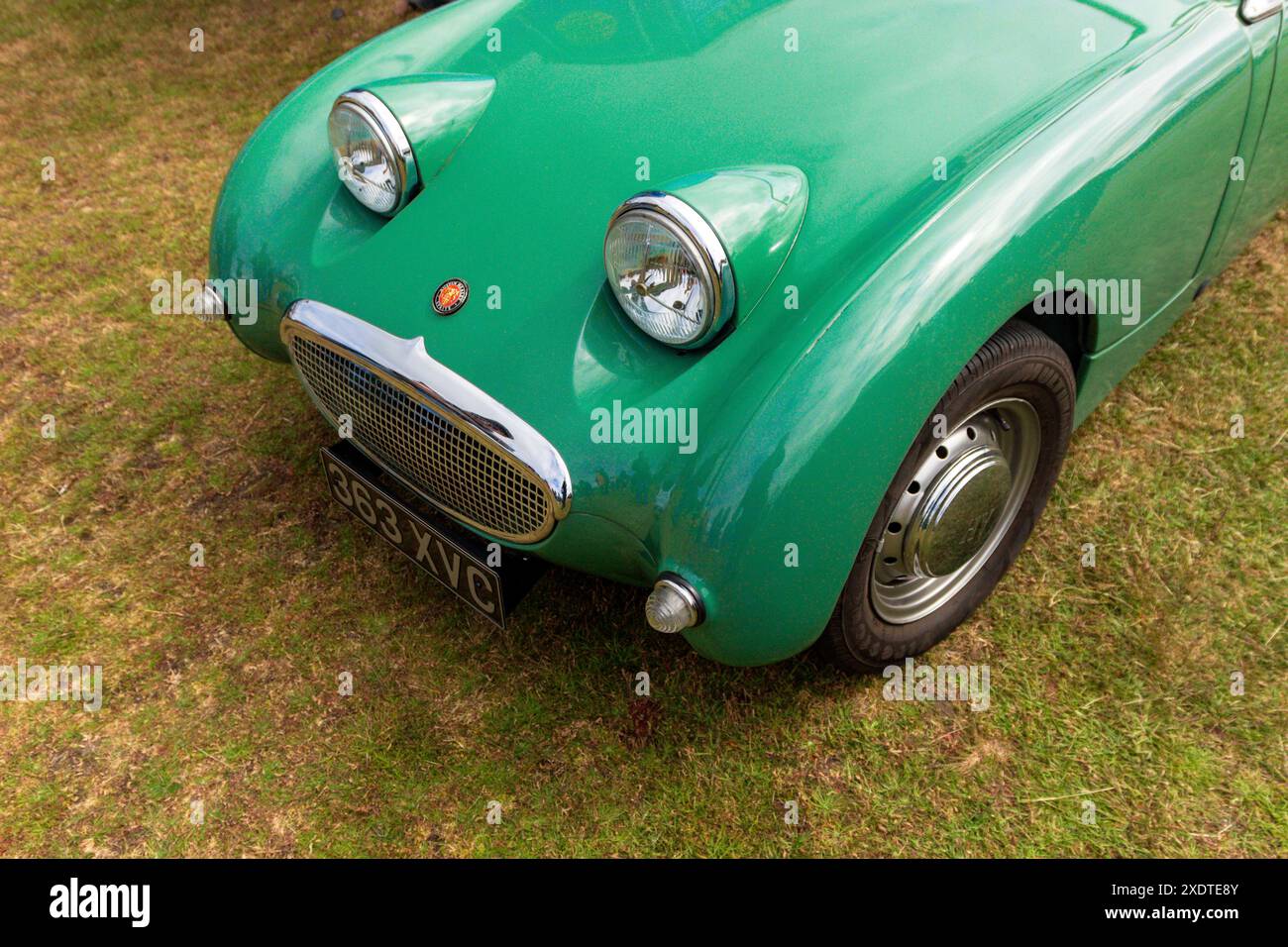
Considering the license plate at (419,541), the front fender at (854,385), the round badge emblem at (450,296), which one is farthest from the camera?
the license plate at (419,541)

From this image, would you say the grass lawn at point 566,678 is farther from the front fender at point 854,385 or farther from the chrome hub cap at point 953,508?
the front fender at point 854,385

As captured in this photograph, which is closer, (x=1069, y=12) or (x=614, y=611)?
(x=1069, y=12)

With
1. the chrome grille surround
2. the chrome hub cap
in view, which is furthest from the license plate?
the chrome hub cap

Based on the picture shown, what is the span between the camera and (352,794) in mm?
2170

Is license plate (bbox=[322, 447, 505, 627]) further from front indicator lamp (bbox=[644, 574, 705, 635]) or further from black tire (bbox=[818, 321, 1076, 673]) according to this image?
black tire (bbox=[818, 321, 1076, 673])

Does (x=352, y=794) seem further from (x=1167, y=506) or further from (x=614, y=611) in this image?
(x=1167, y=506)

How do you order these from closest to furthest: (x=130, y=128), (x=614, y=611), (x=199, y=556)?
1. (x=614, y=611)
2. (x=199, y=556)
3. (x=130, y=128)

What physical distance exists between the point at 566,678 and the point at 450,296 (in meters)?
1.01

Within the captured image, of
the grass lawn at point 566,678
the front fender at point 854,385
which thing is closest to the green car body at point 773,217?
the front fender at point 854,385

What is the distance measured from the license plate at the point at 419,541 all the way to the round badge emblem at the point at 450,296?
1.60 feet

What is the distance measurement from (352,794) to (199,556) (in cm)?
93

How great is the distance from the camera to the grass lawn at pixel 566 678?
2.12 m

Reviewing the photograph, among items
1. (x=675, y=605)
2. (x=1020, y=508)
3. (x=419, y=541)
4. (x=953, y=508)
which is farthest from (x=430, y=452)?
(x=1020, y=508)
